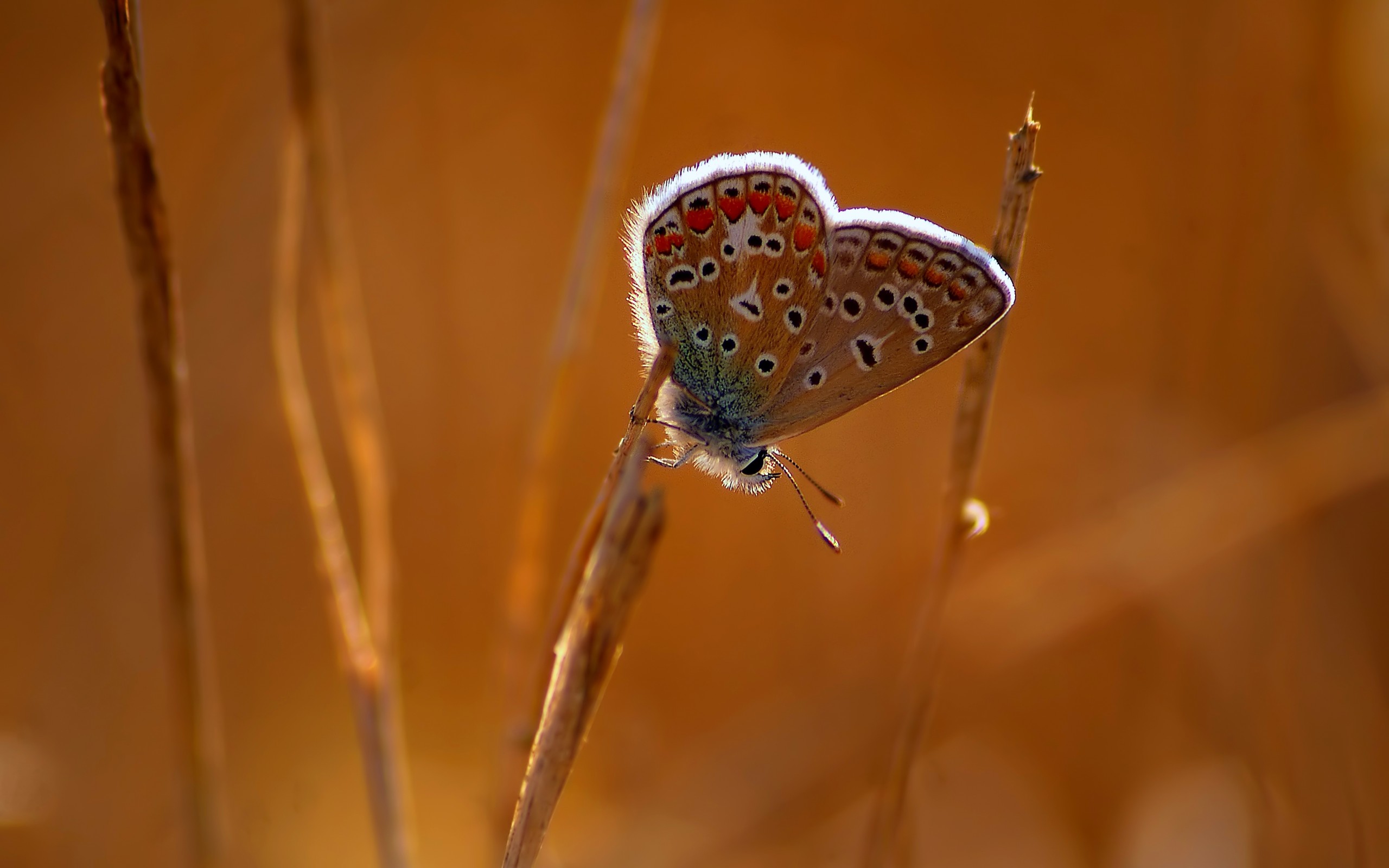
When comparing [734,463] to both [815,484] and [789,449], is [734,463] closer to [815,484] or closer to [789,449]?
[815,484]

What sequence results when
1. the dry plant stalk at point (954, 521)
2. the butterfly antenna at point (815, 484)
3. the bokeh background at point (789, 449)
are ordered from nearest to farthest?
the dry plant stalk at point (954, 521) < the butterfly antenna at point (815, 484) < the bokeh background at point (789, 449)

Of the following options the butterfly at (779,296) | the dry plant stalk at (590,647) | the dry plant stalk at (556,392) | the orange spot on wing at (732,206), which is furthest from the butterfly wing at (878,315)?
the dry plant stalk at (590,647)

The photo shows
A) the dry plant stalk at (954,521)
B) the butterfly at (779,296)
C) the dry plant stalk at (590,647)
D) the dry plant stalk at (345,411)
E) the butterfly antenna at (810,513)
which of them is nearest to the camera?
the dry plant stalk at (590,647)

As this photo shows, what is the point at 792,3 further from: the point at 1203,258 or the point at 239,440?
the point at 239,440

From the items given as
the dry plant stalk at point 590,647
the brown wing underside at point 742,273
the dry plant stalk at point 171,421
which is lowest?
the dry plant stalk at point 590,647

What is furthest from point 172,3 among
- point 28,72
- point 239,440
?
point 239,440

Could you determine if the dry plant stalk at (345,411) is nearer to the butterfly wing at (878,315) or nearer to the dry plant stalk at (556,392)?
the dry plant stalk at (556,392)

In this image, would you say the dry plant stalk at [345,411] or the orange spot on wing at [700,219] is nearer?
the dry plant stalk at [345,411]
